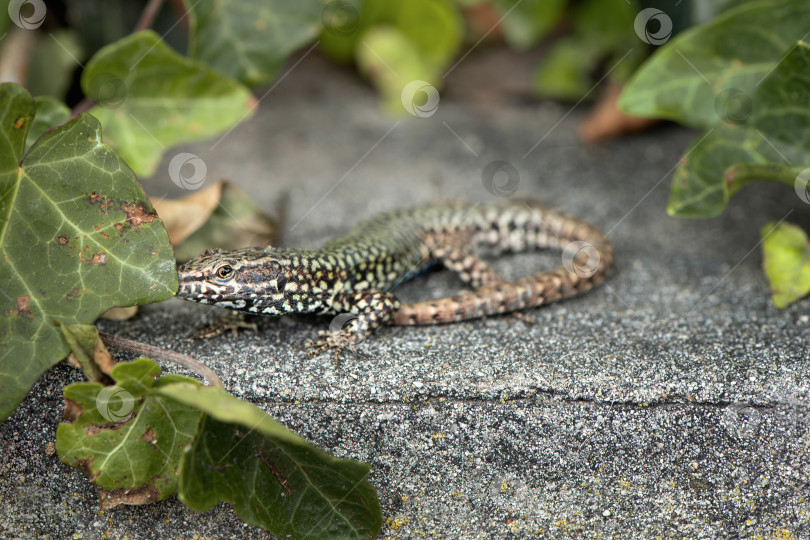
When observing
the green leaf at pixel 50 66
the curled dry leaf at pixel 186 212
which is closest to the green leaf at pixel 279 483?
the curled dry leaf at pixel 186 212

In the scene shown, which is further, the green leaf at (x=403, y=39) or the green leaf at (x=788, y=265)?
the green leaf at (x=403, y=39)

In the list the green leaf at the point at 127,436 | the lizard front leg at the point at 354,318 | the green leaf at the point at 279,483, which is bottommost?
the green leaf at the point at 127,436

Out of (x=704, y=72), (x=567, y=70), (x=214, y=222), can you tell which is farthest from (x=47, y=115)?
(x=567, y=70)

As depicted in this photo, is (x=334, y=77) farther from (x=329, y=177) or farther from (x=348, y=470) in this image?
(x=348, y=470)

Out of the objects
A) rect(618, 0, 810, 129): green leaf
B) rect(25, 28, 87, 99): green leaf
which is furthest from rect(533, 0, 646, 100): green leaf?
rect(25, 28, 87, 99): green leaf

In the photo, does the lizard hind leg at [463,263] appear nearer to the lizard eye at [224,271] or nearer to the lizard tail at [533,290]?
the lizard tail at [533,290]

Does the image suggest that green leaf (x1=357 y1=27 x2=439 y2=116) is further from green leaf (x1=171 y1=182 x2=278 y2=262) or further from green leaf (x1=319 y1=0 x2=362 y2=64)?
green leaf (x1=171 y1=182 x2=278 y2=262)
